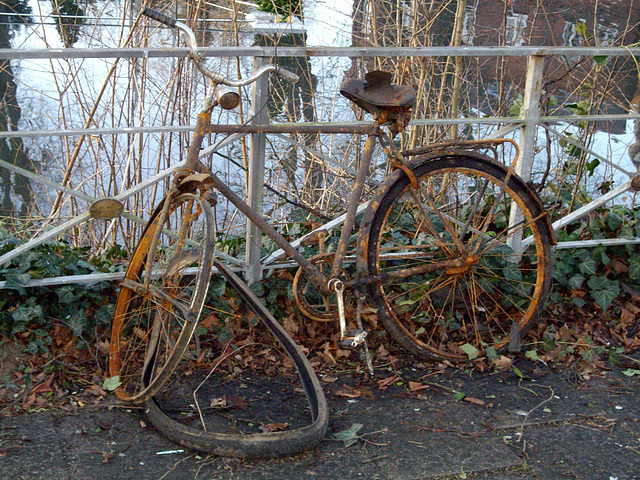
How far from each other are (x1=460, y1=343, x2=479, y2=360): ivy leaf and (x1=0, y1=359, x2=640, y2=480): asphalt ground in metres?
0.12

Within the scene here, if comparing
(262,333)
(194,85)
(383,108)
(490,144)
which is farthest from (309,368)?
(194,85)

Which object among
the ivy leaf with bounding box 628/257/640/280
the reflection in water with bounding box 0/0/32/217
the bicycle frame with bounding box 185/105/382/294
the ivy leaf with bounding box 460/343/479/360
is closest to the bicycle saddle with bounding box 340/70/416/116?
the bicycle frame with bounding box 185/105/382/294

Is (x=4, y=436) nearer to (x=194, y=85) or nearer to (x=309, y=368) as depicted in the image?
(x=309, y=368)

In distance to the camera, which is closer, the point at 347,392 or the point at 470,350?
A: the point at 347,392

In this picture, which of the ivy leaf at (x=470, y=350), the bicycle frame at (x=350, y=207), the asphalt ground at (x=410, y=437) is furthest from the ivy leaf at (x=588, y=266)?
the bicycle frame at (x=350, y=207)

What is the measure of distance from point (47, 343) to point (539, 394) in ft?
8.12

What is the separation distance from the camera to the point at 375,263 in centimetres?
325

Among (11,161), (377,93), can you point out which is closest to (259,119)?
(377,93)

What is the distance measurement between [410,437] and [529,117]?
198cm

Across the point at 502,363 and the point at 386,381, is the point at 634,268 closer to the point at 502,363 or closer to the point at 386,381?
the point at 502,363

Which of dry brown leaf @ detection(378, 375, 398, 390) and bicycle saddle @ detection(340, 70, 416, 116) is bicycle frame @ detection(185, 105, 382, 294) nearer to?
bicycle saddle @ detection(340, 70, 416, 116)

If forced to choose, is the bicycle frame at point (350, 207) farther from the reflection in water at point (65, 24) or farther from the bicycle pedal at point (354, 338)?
the reflection in water at point (65, 24)

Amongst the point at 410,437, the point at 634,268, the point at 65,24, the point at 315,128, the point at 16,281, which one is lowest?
the point at 410,437

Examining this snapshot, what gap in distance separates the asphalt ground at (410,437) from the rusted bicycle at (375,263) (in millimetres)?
141
